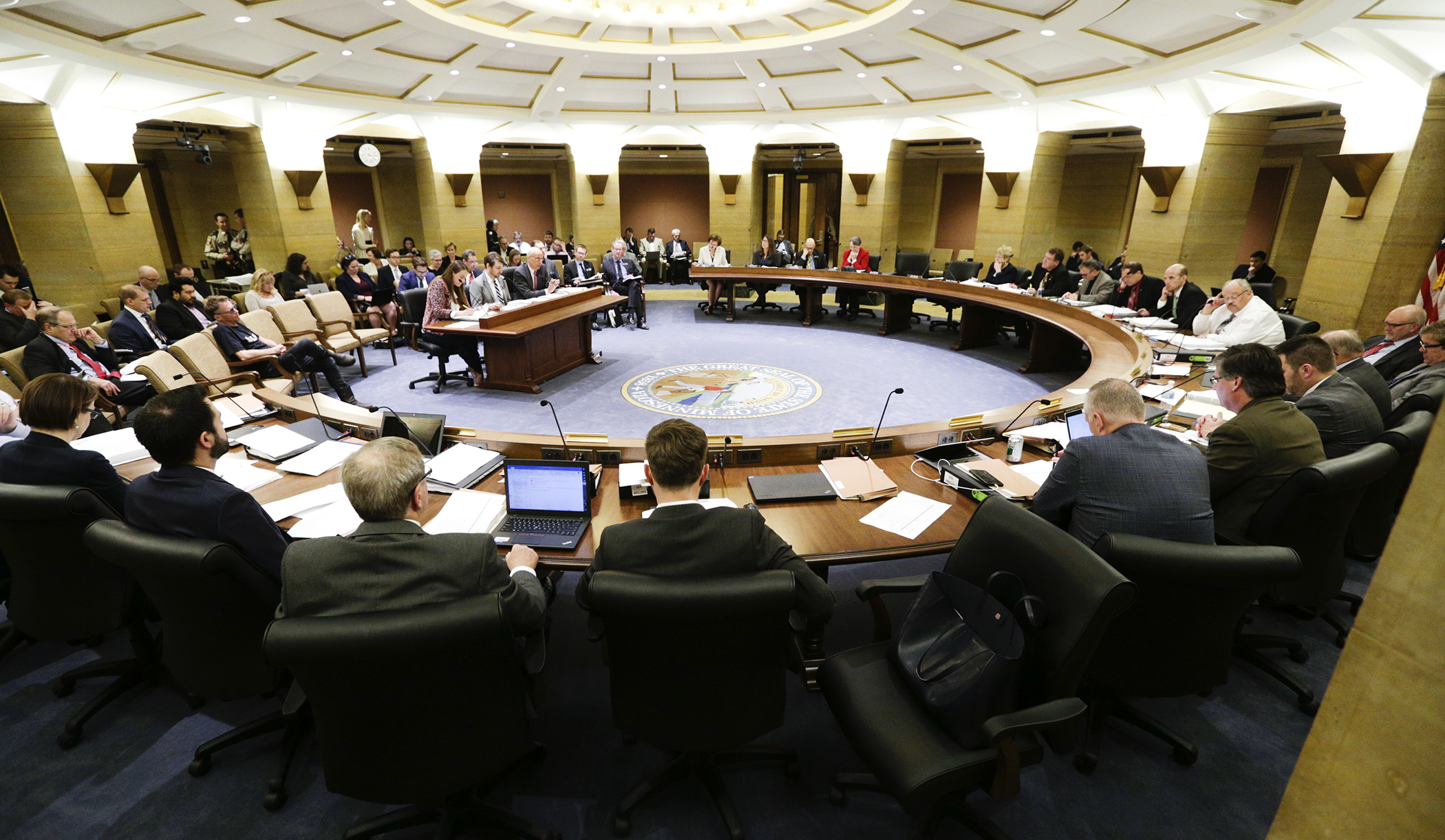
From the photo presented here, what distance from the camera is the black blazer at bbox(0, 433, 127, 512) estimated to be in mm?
2143

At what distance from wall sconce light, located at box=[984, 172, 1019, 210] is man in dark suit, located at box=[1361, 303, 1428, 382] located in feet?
24.2

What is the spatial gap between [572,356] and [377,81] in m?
6.12

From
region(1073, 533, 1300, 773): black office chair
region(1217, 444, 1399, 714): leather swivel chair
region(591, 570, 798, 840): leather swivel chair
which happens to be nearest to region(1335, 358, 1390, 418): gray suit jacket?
region(1217, 444, 1399, 714): leather swivel chair

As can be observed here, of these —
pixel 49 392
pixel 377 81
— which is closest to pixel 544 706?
pixel 49 392

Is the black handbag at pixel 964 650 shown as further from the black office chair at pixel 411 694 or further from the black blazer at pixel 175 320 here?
the black blazer at pixel 175 320

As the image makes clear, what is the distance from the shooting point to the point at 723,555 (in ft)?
5.32

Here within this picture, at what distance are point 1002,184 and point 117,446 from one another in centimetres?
1174

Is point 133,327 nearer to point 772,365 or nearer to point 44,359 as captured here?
point 44,359

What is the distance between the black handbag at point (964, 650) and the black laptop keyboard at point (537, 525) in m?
1.23

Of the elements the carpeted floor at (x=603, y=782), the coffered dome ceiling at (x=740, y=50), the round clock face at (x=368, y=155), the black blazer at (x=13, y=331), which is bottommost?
the carpeted floor at (x=603, y=782)

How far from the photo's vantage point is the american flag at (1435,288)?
5.30 metres

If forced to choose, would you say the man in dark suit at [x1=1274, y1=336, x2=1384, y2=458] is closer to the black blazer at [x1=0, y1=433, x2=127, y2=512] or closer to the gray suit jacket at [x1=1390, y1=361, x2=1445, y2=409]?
the gray suit jacket at [x1=1390, y1=361, x2=1445, y2=409]

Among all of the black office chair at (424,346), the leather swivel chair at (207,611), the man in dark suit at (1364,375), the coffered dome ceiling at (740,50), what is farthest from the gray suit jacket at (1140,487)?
the black office chair at (424,346)

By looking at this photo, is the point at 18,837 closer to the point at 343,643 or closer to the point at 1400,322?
the point at 343,643
